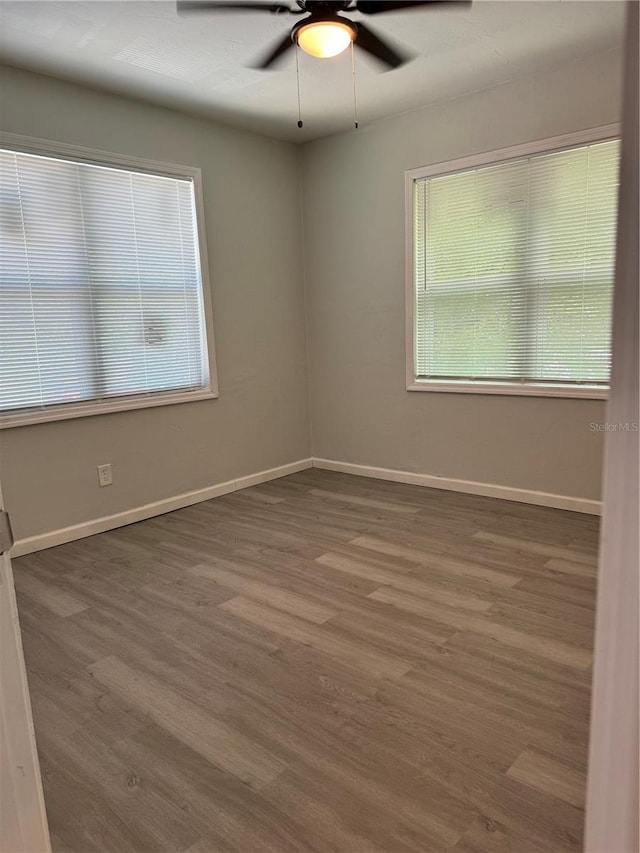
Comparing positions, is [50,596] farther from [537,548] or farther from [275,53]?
[275,53]

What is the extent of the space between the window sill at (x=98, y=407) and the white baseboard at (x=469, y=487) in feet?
4.34

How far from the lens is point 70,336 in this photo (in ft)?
11.6

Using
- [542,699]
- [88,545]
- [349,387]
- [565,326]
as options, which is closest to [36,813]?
[542,699]

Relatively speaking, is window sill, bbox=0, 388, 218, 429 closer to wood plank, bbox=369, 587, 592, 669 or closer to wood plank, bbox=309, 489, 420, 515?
wood plank, bbox=309, 489, 420, 515

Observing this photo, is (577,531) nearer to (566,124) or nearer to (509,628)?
(509,628)

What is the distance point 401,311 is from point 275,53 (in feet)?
6.35

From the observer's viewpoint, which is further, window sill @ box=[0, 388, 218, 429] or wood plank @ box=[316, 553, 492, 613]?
window sill @ box=[0, 388, 218, 429]

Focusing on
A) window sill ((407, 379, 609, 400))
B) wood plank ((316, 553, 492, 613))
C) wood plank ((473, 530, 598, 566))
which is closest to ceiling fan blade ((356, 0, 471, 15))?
window sill ((407, 379, 609, 400))

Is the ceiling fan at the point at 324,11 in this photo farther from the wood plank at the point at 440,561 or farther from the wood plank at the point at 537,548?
the wood plank at the point at 537,548

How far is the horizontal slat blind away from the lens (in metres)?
3.29

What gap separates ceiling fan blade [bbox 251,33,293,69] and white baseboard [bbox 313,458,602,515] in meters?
2.89

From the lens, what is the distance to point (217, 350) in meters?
4.38

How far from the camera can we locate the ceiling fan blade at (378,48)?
273 centimetres

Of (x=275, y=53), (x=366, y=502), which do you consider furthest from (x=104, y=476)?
(x=275, y=53)
